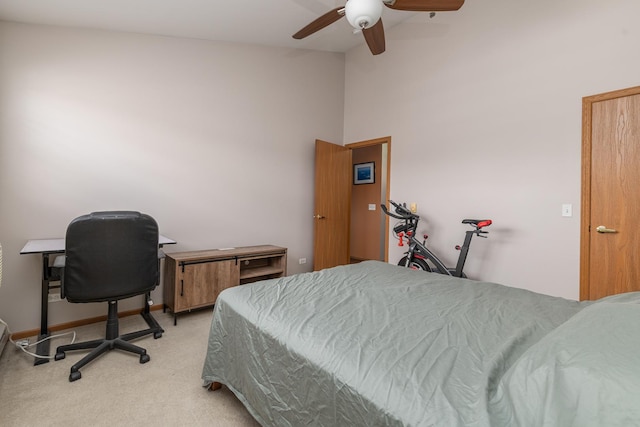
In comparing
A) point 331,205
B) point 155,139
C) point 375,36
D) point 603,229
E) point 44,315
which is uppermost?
point 375,36

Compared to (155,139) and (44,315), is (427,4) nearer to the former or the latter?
(155,139)

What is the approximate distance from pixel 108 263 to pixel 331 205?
2953mm

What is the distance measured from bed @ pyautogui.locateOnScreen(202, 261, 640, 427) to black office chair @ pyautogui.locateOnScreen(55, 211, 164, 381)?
2.70 ft

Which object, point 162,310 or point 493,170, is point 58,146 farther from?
point 493,170

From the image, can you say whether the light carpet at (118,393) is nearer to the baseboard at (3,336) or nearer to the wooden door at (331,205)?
the baseboard at (3,336)

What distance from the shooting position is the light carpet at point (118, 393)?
5.42 feet

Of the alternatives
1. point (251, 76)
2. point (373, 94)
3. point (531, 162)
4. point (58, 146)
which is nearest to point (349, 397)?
point (531, 162)

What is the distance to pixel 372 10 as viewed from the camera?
1.92 m

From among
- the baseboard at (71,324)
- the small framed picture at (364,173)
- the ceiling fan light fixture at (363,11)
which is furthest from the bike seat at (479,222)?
the baseboard at (71,324)

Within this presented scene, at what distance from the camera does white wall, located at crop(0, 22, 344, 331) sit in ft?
8.54

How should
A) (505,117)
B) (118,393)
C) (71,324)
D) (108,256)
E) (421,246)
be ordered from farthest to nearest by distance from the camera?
(421,246) < (505,117) < (71,324) < (108,256) < (118,393)

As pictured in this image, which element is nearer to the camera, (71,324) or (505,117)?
(71,324)

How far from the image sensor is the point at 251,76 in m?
3.82

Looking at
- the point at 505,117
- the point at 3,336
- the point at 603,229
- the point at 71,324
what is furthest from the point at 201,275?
the point at 603,229
